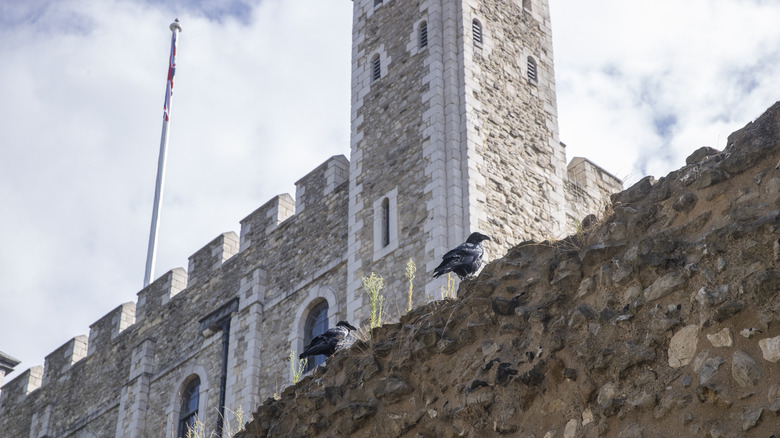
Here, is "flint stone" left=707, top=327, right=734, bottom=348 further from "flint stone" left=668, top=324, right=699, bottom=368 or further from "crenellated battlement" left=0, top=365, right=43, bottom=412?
"crenellated battlement" left=0, top=365, right=43, bottom=412

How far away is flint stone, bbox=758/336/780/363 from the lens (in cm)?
531

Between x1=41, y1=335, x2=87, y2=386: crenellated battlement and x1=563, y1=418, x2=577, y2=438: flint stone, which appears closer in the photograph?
x1=563, y1=418, x2=577, y2=438: flint stone

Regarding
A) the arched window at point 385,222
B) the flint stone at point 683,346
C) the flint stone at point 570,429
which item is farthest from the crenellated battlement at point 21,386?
the flint stone at point 683,346

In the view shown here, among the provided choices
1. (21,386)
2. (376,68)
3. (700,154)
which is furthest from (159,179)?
(700,154)

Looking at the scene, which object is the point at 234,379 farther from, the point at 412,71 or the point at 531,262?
the point at 531,262

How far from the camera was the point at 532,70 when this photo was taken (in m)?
19.1

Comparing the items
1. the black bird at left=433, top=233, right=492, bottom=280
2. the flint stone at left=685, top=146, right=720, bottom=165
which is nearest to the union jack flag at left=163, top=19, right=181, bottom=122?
the black bird at left=433, top=233, right=492, bottom=280

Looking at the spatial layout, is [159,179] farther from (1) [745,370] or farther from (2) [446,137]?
(1) [745,370]

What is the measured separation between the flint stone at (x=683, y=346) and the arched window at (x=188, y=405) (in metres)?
15.0

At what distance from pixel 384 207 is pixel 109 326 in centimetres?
939

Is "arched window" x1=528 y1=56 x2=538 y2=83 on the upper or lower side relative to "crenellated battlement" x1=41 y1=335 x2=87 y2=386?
upper

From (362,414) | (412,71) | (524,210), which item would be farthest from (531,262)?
(412,71)

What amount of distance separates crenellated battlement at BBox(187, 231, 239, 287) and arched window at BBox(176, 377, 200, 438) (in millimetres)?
2009

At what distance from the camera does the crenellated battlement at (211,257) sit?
842 inches
